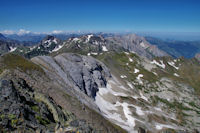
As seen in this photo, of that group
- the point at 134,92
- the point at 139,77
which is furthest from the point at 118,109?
the point at 139,77

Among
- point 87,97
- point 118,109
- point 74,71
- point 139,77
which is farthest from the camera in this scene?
point 139,77

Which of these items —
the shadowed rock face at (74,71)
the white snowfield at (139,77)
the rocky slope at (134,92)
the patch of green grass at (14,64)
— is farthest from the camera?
the white snowfield at (139,77)

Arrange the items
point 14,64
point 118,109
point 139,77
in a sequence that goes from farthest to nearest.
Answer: point 139,77 < point 118,109 < point 14,64

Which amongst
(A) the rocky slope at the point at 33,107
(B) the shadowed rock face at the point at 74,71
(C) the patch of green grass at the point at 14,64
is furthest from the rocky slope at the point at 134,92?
(A) the rocky slope at the point at 33,107

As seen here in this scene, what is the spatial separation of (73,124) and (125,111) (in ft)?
177

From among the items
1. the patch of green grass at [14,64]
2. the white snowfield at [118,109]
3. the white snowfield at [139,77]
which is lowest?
the white snowfield at [139,77]

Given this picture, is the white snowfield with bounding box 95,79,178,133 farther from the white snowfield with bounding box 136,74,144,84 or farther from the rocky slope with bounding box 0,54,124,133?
the white snowfield with bounding box 136,74,144,84

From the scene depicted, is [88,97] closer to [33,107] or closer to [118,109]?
[118,109]

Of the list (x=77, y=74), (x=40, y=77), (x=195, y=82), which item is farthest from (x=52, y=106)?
(x=195, y=82)

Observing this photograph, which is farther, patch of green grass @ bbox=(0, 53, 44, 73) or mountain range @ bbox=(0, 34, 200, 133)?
patch of green grass @ bbox=(0, 53, 44, 73)

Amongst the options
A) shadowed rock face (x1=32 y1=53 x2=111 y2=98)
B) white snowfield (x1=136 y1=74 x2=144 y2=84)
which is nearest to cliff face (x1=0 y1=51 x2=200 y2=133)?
shadowed rock face (x1=32 y1=53 x2=111 y2=98)

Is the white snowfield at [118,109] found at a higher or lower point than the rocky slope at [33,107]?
lower

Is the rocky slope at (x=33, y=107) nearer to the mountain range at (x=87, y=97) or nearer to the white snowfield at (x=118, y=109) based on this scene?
the mountain range at (x=87, y=97)

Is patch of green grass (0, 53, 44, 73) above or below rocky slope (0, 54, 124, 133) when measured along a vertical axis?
above
